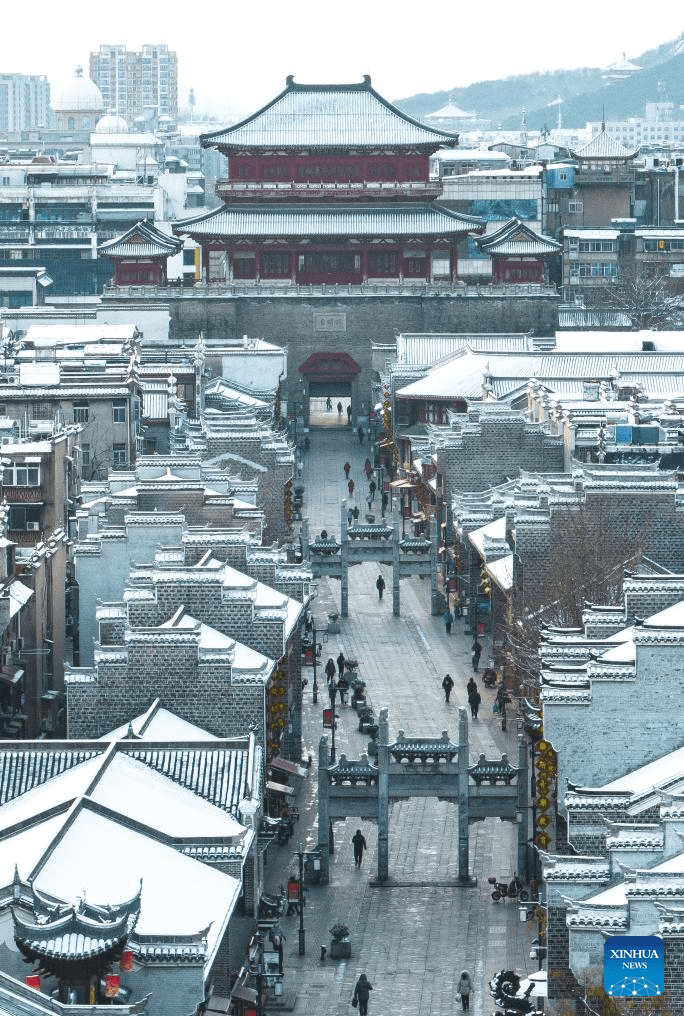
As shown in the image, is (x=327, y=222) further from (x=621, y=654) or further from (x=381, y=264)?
(x=621, y=654)

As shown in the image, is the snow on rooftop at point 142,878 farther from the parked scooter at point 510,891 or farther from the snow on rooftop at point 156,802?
the parked scooter at point 510,891

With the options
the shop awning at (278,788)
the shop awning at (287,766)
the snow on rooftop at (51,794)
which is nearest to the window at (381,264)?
the shop awning at (287,766)

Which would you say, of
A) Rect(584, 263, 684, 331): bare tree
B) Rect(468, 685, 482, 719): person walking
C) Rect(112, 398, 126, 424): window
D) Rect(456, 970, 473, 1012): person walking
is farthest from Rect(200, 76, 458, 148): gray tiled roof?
Rect(456, 970, 473, 1012): person walking

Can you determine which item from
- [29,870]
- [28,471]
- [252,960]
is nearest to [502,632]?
[28,471]

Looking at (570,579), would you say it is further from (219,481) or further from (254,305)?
(254,305)

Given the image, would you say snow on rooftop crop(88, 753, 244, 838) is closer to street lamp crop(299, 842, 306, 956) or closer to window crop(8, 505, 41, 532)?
street lamp crop(299, 842, 306, 956)

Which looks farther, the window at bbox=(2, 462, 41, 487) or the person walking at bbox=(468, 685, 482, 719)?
the window at bbox=(2, 462, 41, 487)
